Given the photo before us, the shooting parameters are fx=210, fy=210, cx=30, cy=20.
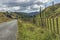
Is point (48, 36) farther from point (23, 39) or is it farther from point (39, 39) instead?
point (23, 39)

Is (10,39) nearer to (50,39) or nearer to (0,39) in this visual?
(0,39)

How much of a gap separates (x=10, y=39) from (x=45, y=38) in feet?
8.43

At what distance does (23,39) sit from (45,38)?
5.56 feet

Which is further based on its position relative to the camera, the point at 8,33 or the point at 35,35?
the point at 8,33

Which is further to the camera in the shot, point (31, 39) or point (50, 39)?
point (31, 39)

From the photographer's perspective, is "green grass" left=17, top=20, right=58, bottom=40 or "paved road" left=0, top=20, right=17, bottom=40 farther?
"paved road" left=0, top=20, right=17, bottom=40

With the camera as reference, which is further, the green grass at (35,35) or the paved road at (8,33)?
the paved road at (8,33)

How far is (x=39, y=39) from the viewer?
14938 mm

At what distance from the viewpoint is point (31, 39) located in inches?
614

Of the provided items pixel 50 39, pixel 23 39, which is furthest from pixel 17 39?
pixel 50 39

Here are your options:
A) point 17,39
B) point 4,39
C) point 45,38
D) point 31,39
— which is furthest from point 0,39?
point 45,38

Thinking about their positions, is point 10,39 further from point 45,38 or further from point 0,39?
point 45,38

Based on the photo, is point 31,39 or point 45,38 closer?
point 45,38

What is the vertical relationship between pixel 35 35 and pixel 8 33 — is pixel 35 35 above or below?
above
